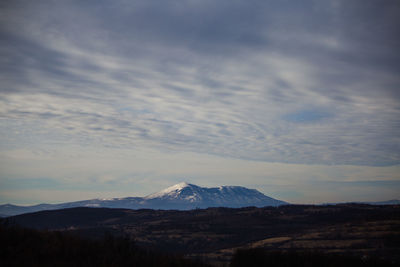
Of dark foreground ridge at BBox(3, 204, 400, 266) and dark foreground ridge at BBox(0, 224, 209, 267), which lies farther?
dark foreground ridge at BBox(3, 204, 400, 266)

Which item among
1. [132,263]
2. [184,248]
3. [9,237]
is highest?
[9,237]

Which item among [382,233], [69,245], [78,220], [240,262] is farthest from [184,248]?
[78,220]

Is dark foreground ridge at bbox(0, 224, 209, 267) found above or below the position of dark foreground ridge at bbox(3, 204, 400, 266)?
above

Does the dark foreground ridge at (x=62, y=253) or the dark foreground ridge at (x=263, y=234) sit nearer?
the dark foreground ridge at (x=62, y=253)

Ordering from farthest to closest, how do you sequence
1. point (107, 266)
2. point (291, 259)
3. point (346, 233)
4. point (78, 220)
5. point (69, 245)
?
1. point (78, 220)
2. point (346, 233)
3. point (291, 259)
4. point (69, 245)
5. point (107, 266)

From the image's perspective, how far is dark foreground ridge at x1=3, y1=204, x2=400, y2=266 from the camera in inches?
1417

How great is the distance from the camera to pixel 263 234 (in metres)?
73.9

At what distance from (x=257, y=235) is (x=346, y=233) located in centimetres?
1736

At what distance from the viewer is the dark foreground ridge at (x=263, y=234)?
35994mm

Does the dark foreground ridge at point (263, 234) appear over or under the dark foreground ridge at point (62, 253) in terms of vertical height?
under

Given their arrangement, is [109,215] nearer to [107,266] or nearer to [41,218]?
[41,218]

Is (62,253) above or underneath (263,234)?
above

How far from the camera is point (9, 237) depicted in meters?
21.5

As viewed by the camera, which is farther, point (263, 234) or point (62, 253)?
point (263, 234)
